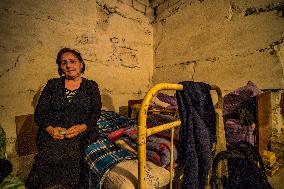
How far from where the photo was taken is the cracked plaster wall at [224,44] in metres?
2.47

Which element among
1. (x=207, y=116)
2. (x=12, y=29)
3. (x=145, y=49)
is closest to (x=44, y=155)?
(x=207, y=116)

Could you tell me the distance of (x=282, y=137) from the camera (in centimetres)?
242

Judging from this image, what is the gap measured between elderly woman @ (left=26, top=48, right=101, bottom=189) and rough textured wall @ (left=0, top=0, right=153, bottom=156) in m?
0.72

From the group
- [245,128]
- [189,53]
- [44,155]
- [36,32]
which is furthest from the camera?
[189,53]

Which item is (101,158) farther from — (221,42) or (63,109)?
(221,42)

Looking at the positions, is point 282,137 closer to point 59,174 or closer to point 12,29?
point 59,174

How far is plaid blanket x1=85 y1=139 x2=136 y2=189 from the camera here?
1.52 meters

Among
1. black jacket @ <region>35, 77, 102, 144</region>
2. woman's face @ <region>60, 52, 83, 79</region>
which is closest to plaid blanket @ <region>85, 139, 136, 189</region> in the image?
black jacket @ <region>35, 77, 102, 144</region>

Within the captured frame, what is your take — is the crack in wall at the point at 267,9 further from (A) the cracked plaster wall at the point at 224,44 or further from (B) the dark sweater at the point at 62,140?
(B) the dark sweater at the point at 62,140

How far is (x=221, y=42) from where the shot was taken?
303 centimetres

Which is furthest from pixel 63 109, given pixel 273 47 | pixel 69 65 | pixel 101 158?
pixel 273 47

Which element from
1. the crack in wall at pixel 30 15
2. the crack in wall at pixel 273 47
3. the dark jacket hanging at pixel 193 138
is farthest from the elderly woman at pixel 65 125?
the crack in wall at pixel 273 47

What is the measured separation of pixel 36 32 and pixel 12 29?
0.29 m

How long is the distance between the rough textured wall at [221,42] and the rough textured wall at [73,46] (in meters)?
0.55
